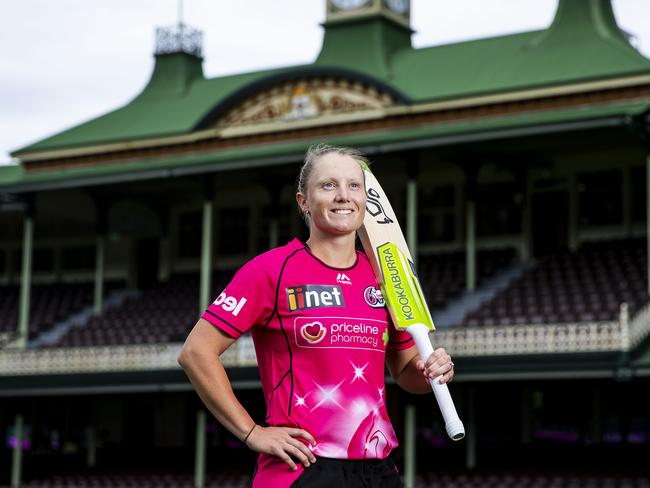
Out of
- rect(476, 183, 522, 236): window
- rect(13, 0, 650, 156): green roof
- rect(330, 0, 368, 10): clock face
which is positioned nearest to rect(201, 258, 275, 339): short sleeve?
Answer: rect(13, 0, 650, 156): green roof

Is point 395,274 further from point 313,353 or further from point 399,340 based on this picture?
point 313,353

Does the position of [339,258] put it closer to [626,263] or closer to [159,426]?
[626,263]

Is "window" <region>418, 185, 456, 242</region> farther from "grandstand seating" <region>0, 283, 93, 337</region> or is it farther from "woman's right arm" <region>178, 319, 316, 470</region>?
"woman's right arm" <region>178, 319, 316, 470</region>

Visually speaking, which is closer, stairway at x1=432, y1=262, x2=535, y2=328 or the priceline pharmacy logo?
the priceline pharmacy logo

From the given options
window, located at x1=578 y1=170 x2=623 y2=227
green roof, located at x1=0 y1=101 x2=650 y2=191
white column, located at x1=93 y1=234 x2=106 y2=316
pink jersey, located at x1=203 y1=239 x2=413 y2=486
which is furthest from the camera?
white column, located at x1=93 y1=234 x2=106 y2=316

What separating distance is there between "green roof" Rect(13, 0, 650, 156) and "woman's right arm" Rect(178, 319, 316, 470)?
2441 cm

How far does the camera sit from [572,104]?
29.0 metres

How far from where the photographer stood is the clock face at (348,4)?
3550cm

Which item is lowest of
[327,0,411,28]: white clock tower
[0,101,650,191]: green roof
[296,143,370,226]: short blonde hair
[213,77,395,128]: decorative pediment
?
[296,143,370,226]: short blonde hair

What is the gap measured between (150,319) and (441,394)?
27.9m

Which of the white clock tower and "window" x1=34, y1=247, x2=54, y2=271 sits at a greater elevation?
the white clock tower

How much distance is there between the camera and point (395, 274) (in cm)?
539

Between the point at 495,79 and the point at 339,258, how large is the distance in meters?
25.8

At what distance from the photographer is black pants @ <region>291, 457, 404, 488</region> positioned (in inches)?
199
